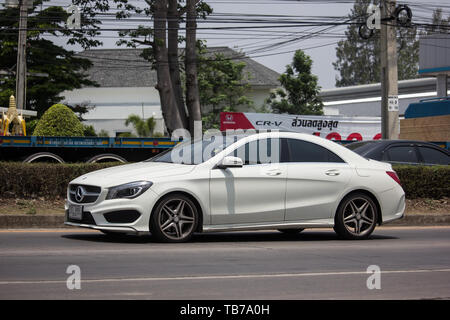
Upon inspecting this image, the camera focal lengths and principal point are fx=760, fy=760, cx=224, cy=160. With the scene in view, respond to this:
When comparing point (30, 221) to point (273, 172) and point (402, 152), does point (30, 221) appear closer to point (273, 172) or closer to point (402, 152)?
point (273, 172)

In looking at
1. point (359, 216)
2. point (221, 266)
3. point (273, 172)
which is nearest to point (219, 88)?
point (359, 216)

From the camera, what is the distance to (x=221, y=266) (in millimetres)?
8219

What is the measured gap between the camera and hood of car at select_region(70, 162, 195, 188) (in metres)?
9.95

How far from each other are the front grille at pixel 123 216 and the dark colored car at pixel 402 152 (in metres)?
6.47

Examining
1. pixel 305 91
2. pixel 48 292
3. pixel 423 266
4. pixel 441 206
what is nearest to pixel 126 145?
pixel 441 206

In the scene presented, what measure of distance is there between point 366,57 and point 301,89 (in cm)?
3754

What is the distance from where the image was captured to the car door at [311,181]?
10.9m

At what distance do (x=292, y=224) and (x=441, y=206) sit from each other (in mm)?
6312

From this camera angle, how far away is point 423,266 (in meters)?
8.72

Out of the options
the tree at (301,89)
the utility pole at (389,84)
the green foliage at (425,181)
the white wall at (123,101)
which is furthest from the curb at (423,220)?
the white wall at (123,101)

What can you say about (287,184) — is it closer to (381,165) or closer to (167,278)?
(381,165)

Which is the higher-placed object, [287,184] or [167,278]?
[287,184]

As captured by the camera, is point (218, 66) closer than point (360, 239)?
No
